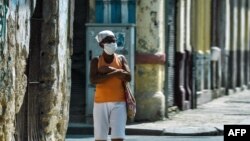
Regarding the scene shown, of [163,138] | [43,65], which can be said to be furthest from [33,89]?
[163,138]

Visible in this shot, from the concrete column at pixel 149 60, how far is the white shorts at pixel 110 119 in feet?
25.9

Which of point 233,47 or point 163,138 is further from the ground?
point 233,47

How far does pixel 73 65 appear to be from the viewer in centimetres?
1816

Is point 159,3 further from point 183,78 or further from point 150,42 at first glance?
point 183,78

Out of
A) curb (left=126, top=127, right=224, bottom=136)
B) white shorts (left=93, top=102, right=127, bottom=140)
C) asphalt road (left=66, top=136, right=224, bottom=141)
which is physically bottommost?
asphalt road (left=66, top=136, right=224, bottom=141)

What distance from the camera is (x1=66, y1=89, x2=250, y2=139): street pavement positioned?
Answer: 649 inches

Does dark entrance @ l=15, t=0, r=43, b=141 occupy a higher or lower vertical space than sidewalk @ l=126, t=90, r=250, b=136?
higher

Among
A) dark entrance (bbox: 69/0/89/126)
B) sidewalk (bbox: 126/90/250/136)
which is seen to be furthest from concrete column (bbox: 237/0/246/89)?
dark entrance (bbox: 69/0/89/126)

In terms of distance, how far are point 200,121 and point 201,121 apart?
2cm

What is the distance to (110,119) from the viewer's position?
390 inches

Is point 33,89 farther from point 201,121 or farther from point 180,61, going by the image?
point 180,61

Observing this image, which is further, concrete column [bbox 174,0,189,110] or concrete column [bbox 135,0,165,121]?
concrete column [bbox 174,0,189,110]

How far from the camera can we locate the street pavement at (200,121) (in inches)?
649

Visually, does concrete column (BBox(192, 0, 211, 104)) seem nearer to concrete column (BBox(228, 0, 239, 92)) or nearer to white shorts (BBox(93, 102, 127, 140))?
concrete column (BBox(228, 0, 239, 92))
